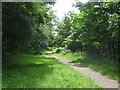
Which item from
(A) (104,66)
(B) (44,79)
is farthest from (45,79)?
(A) (104,66)

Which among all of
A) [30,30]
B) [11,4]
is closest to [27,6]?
[11,4]

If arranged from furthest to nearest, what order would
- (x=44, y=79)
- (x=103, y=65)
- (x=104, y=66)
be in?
(x=103, y=65), (x=104, y=66), (x=44, y=79)

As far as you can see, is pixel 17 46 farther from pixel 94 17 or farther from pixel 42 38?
pixel 94 17

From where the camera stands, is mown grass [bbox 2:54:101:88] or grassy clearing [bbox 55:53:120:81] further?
grassy clearing [bbox 55:53:120:81]

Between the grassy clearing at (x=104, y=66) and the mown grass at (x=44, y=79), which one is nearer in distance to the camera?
the mown grass at (x=44, y=79)

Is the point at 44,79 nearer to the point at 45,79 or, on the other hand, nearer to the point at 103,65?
the point at 45,79

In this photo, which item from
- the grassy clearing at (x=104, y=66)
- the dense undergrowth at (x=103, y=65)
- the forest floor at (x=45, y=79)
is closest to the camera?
the forest floor at (x=45, y=79)

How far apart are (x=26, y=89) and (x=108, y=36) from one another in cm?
764

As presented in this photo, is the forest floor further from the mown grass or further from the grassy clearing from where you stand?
the grassy clearing

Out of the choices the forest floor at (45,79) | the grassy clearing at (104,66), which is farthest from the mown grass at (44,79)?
the grassy clearing at (104,66)

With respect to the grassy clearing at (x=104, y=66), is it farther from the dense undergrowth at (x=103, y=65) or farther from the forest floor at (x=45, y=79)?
the forest floor at (x=45, y=79)

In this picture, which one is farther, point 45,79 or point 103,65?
point 103,65

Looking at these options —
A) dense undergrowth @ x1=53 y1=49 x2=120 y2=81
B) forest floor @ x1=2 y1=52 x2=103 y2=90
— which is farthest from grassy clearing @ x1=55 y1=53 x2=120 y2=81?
forest floor @ x1=2 y1=52 x2=103 y2=90

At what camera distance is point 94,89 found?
523cm
